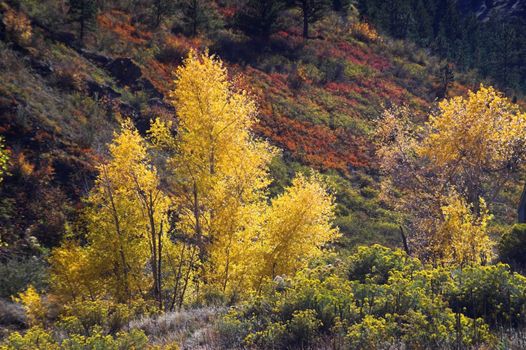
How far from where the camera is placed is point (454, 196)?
17.3 meters

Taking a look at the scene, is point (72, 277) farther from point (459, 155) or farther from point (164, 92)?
point (164, 92)

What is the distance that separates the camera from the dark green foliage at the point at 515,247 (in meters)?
11.5

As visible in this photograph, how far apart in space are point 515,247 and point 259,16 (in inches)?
1503

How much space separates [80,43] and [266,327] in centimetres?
2808

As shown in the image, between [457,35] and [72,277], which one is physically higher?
[457,35]

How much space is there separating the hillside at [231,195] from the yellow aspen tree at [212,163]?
0.06m

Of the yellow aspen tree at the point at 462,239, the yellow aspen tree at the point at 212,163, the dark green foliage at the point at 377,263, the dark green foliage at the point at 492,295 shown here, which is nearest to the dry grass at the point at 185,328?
the dark green foliage at the point at 377,263

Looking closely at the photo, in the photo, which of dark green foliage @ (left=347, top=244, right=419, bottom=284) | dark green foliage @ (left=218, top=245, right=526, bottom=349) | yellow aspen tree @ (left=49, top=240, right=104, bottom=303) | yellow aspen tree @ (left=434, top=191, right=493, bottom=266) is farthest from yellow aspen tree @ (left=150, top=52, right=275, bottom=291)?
dark green foliage @ (left=218, top=245, right=526, bottom=349)

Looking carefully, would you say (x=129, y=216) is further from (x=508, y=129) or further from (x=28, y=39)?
(x=28, y=39)

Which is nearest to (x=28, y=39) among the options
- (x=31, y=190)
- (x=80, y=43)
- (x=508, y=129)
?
(x=80, y=43)

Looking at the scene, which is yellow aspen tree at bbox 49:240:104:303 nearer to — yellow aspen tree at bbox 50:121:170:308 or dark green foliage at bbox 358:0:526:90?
yellow aspen tree at bbox 50:121:170:308

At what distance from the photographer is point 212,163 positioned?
1479 cm

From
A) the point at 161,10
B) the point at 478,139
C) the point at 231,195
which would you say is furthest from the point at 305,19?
the point at 231,195

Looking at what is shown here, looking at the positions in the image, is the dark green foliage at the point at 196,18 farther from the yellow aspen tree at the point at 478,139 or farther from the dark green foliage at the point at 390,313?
the dark green foliage at the point at 390,313
